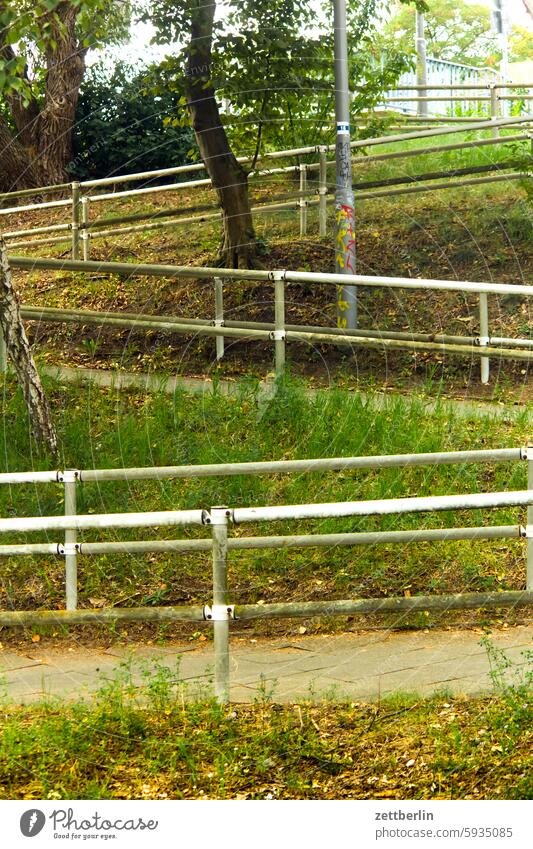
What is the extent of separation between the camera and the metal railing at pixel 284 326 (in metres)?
5.21

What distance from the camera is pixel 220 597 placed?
377cm

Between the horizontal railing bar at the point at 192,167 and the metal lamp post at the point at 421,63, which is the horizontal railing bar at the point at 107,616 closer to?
the horizontal railing bar at the point at 192,167

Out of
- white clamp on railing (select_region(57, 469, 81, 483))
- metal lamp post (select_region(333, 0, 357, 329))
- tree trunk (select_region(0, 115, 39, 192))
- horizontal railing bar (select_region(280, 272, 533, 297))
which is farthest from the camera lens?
tree trunk (select_region(0, 115, 39, 192))

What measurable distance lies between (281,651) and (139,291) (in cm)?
200

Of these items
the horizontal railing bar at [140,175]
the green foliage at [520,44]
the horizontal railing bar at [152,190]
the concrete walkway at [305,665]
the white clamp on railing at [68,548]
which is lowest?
the concrete walkway at [305,665]

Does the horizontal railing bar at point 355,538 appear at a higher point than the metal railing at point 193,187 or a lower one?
lower

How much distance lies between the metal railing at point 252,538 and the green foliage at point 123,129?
6.17ft

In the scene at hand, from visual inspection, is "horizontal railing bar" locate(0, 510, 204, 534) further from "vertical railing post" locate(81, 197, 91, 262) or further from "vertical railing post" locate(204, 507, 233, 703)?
"vertical railing post" locate(81, 197, 91, 262)

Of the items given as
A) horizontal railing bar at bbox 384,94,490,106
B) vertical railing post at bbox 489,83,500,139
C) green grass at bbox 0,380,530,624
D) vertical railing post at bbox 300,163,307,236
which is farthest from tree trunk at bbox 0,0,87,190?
vertical railing post at bbox 489,83,500,139

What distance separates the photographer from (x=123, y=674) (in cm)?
415

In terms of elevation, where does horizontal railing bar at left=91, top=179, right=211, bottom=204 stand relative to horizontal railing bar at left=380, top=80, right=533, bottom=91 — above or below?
below

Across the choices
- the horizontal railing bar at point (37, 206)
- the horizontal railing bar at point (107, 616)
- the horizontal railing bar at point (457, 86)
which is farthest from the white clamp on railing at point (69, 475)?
the horizontal railing bar at point (457, 86)

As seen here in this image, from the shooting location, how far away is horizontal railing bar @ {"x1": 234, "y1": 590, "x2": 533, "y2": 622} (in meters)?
3.86
